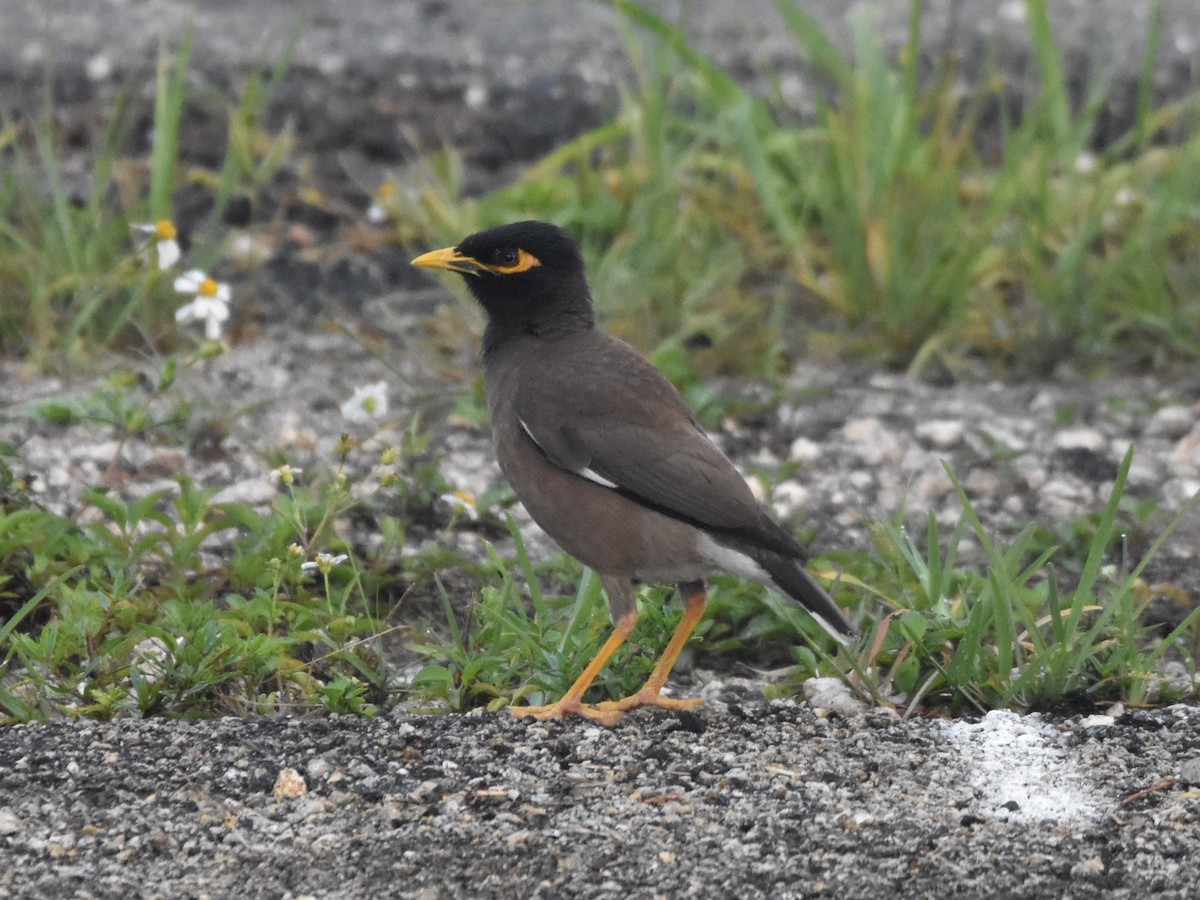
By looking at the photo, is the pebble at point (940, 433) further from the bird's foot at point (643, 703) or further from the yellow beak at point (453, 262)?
the bird's foot at point (643, 703)

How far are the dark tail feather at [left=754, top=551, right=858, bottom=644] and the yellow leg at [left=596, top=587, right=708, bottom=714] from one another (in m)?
0.31

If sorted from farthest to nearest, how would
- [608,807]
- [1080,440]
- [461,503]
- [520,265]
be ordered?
[1080,440]
[520,265]
[461,503]
[608,807]

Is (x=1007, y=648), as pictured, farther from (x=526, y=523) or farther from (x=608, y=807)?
(x=526, y=523)

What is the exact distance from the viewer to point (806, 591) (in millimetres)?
4496

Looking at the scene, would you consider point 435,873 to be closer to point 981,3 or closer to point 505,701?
point 505,701

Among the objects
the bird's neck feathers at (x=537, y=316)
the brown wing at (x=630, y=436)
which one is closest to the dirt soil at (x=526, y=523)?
the brown wing at (x=630, y=436)

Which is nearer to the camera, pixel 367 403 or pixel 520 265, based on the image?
pixel 520 265

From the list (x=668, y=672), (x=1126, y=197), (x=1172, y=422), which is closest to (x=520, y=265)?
(x=668, y=672)

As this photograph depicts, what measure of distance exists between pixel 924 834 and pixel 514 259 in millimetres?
2357

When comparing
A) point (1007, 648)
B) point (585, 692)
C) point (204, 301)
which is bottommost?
point (585, 692)

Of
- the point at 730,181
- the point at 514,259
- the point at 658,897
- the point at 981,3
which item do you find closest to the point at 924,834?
the point at 658,897

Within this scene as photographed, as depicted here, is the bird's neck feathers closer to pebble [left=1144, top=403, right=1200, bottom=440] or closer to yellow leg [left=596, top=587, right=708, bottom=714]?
yellow leg [left=596, top=587, right=708, bottom=714]

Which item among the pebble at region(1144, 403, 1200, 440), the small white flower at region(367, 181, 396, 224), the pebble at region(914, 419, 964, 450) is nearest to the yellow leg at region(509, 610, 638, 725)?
the pebble at region(914, 419, 964, 450)

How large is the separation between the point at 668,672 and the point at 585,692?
236 millimetres
